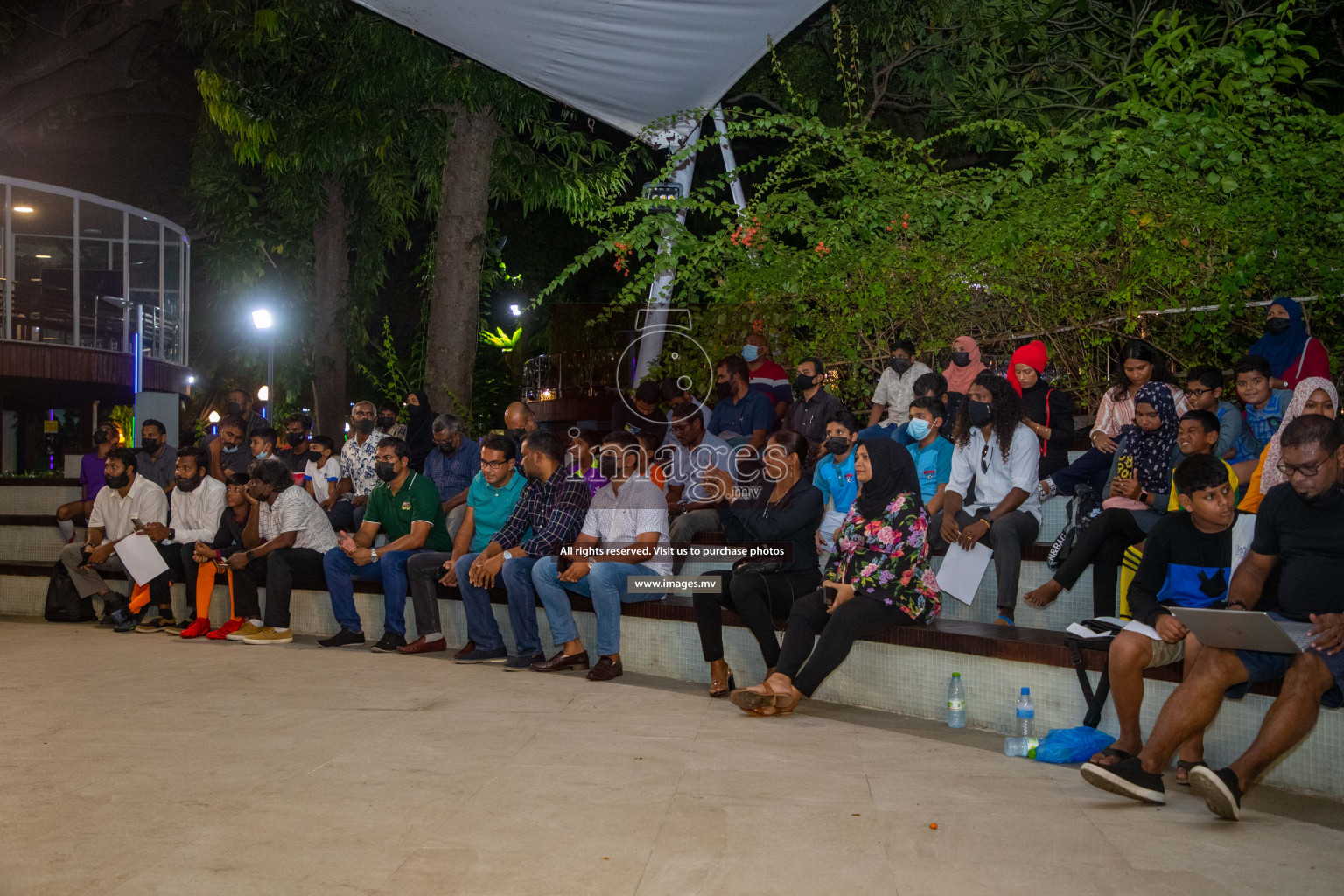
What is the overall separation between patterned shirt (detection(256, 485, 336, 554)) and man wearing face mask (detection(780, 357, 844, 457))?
366cm

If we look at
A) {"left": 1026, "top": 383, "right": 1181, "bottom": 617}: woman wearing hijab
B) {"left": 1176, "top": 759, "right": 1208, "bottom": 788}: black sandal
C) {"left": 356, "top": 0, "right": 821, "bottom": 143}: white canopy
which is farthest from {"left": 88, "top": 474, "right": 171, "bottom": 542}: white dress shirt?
{"left": 1176, "top": 759, "right": 1208, "bottom": 788}: black sandal

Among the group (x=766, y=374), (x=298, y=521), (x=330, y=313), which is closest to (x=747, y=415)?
(x=766, y=374)

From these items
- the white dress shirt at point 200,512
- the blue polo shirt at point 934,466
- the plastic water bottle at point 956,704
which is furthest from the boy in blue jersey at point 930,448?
the white dress shirt at point 200,512

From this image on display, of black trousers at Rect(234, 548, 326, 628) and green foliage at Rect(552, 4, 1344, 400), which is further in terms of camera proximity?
black trousers at Rect(234, 548, 326, 628)

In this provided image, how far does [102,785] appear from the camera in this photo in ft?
14.7

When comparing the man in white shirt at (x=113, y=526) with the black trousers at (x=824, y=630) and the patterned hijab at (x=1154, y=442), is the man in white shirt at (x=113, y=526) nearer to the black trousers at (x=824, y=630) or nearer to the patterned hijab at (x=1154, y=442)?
the black trousers at (x=824, y=630)

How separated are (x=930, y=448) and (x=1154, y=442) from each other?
148 cm

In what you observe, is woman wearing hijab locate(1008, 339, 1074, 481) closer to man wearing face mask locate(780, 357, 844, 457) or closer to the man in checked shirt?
man wearing face mask locate(780, 357, 844, 457)

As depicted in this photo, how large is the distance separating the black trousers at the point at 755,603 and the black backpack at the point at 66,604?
6.06m

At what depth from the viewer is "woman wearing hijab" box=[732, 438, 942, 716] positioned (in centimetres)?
583

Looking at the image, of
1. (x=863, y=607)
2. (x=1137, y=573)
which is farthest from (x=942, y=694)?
(x=1137, y=573)

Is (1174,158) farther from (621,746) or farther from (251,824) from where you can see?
Answer: (251,824)

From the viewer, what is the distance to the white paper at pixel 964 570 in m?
6.52

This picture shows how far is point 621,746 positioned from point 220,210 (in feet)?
45.4
